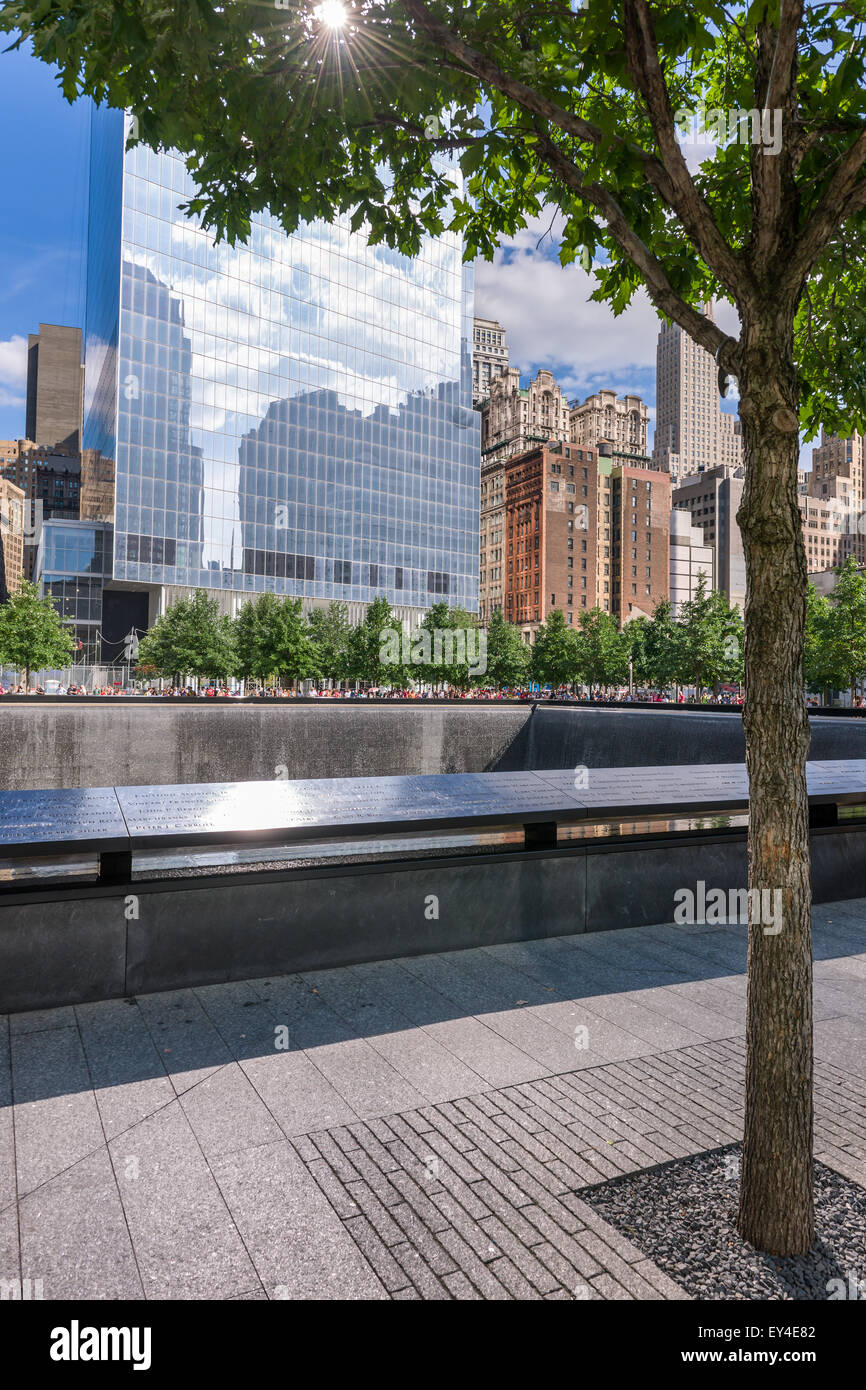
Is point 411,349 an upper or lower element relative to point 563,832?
upper

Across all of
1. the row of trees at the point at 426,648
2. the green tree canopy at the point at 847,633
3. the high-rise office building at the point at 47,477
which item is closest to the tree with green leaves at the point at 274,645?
the row of trees at the point at 426,648

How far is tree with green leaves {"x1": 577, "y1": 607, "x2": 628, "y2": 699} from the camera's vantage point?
8431cm

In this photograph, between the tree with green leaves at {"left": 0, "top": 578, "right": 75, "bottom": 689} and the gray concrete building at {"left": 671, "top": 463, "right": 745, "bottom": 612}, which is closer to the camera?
the tree with green leaves at {"left": 0, "top": 578, "right": 75, "bottom": 689}

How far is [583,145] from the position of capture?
15.9 feet

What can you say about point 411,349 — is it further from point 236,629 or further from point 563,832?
point 563,832

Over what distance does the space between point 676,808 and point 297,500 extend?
260 ft

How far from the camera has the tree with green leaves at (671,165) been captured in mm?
3146

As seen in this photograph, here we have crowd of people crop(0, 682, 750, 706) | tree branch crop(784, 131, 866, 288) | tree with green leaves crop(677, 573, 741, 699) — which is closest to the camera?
tree branch crop(784, 131, 866, 288)

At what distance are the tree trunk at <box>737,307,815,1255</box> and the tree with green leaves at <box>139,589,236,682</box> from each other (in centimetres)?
6195

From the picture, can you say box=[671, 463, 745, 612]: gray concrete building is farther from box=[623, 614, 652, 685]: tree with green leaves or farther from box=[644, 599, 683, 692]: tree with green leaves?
box=[644, 599, 683, 692]: tree with green leaves

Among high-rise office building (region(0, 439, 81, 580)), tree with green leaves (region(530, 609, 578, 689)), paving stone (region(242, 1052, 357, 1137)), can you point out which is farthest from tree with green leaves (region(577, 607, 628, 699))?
high-rise office building (region(0, 439, 81, 580))

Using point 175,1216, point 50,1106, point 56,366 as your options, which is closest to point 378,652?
point 50,1106

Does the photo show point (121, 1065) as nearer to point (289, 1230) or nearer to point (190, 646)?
point (289, 1230)
